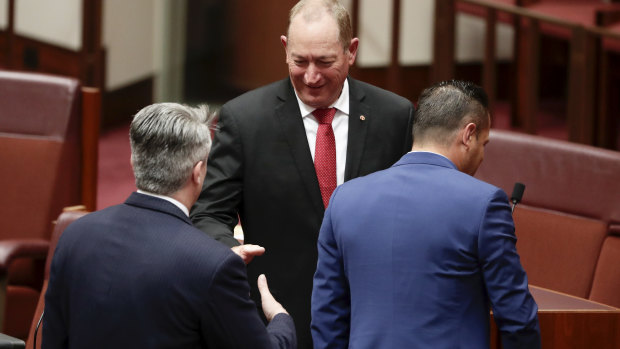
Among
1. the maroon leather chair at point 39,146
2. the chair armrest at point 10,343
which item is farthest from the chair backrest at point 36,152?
the chair armrest at point 10,343

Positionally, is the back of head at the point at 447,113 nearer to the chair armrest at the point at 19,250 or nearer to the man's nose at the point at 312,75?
the man's nose at the point at 312,75

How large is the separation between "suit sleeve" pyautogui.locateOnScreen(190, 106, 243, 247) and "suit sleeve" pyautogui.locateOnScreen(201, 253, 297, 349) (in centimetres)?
35

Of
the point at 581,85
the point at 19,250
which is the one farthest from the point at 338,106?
the point at 581,85

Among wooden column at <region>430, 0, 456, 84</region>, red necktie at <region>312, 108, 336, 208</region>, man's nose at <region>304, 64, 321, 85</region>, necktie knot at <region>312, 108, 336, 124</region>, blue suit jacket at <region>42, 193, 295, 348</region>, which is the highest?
wooden column at <region>430, 0, 456, 84</region>

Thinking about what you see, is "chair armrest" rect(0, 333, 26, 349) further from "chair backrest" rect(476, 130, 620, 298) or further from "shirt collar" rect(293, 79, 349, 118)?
"chair backrest" rect(476, 130, 620, 298)

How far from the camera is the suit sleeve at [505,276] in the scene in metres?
0.99

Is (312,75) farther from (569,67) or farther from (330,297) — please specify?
(569,67)

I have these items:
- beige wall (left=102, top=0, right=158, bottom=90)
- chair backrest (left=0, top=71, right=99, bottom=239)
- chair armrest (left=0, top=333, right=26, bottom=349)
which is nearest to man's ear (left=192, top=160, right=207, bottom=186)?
chair armrest (left=0, top=333, right=26, bottom=349)

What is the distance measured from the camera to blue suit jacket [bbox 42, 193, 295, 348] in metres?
0.86

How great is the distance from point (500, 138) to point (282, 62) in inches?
57.8

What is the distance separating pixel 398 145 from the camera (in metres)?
1.31

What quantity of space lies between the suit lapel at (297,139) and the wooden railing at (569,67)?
119cm

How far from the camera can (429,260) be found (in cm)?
101

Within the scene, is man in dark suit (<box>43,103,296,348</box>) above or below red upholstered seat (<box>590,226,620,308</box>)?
above
